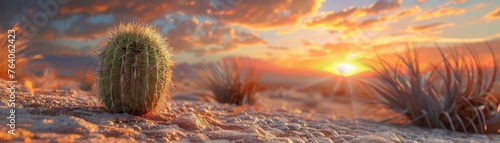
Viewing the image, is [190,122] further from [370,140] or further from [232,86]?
[232,86]

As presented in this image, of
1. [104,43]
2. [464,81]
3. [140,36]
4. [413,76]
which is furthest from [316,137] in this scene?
[464,81]

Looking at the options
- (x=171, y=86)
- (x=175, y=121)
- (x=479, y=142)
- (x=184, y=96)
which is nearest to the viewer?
(x=175, y=121)

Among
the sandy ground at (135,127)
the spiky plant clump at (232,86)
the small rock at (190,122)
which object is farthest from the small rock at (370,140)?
the spiky plant clump at (232,86)

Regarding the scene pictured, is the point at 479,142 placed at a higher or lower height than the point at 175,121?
lower

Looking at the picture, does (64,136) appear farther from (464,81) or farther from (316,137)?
(464,81)

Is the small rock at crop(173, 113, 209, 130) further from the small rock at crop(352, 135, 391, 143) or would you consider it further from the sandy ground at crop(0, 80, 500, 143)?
the small rock at crop(352, 135, 391, 143)

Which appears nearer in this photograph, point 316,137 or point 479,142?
point 316,137

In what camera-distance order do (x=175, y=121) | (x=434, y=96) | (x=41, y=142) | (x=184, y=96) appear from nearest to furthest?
(x=41, y=142) → (x=175, y=121) → (x=434, y=96) → (x=184, y=96)

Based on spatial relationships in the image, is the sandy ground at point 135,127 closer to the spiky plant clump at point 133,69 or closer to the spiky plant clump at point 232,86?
the spiky plant clump at point 133,69
